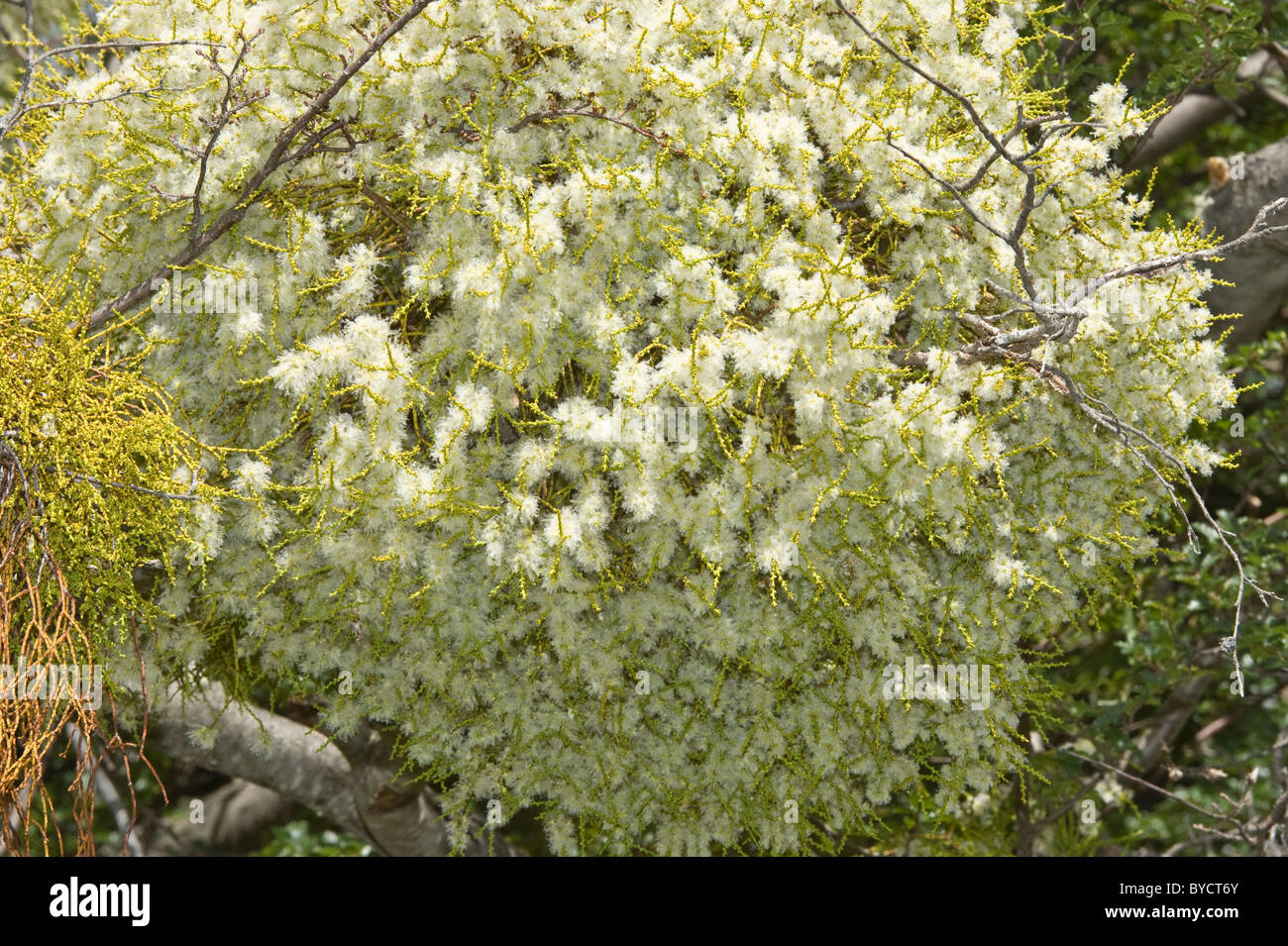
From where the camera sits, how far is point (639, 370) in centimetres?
179

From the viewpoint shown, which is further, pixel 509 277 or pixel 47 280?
pixel 47 280

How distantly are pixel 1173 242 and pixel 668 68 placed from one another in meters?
1.07

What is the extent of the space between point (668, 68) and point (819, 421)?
69cm

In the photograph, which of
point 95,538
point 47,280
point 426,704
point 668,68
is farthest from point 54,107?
point 426,704

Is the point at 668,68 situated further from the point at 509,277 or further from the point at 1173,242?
the point at 1173,242

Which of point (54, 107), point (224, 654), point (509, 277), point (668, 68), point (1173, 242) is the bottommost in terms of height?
point (224, 654)

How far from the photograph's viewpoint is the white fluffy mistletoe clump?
72.3 inches

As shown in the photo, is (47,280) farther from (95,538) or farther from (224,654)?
(224,654)

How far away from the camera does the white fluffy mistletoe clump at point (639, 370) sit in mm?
1836

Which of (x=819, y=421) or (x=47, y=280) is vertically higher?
(x=47, y=280)

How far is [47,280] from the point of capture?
6.98ft
